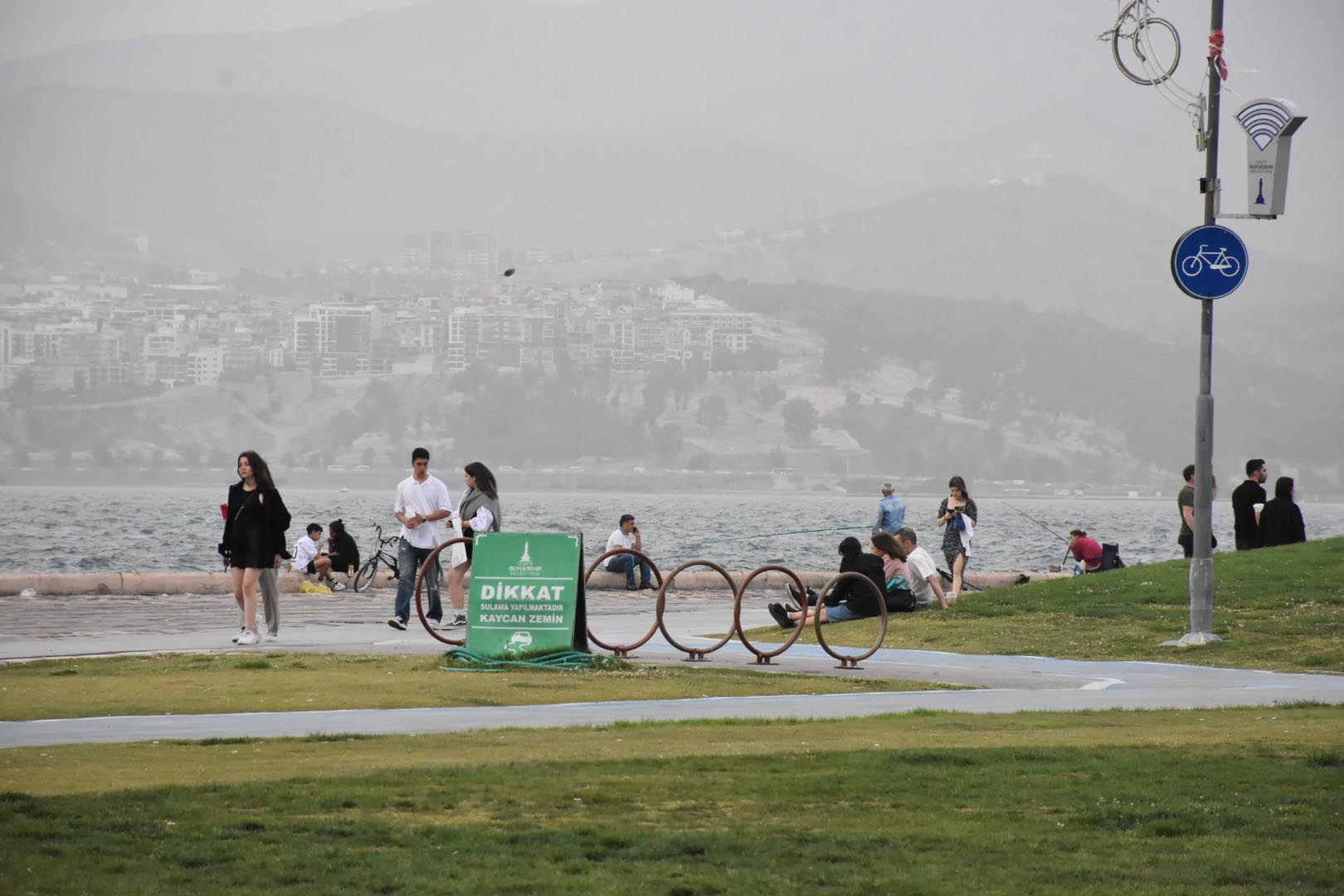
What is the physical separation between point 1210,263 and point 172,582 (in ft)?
48.9

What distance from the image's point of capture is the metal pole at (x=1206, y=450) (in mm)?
15883

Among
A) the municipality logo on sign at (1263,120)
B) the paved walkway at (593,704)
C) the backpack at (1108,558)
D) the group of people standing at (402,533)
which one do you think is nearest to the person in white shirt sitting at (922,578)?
the paved walkway at (593,704)

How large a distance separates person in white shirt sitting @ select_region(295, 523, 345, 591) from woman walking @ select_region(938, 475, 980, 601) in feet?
32.9

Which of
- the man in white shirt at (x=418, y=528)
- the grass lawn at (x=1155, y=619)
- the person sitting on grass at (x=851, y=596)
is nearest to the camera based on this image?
the grass lawn at (x=1155, y=619)

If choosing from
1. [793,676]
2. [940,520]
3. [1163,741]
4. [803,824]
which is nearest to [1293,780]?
[1163,741]

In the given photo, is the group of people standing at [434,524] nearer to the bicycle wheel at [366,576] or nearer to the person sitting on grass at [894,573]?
the person sitting on grass at [894,573]

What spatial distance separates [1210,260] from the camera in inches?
636

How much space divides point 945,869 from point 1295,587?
13.7 meters

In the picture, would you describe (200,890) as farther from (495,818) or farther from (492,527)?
(492,527)

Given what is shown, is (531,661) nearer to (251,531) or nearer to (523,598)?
(523,598)

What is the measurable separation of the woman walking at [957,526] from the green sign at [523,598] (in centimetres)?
875

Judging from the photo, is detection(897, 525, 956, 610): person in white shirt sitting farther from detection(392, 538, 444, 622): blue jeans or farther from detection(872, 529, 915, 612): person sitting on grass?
detection(392, 538, 444, 622): blue jeans

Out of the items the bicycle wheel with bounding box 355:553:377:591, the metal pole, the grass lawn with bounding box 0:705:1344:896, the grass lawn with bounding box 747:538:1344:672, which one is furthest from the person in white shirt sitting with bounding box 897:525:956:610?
the bicycle wheel with bounding box 355:553:377:591

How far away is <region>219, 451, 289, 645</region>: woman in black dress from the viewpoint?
15602mm
